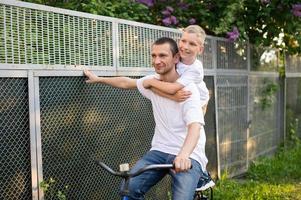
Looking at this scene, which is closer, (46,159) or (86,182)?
(46,159)

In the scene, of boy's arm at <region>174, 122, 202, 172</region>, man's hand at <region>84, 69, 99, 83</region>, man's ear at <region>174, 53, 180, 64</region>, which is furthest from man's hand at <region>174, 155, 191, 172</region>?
man's hand at <region>84, 69, 99, 83</region>

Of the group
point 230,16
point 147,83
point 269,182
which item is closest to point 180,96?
point 147,83

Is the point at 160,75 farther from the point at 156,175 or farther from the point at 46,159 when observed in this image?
the point at 46,159

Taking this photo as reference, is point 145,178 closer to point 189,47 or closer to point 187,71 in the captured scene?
point 187,71

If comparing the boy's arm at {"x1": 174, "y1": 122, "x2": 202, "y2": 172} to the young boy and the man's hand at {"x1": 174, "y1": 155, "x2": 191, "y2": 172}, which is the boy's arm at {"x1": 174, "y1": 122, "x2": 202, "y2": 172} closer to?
the man's hand at {"x1": 174, "y1": 155, "x2": 191, "y2": 172}

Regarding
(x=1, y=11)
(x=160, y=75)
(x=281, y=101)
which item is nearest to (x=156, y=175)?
(x=160, y=75)

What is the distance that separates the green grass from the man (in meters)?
3.03

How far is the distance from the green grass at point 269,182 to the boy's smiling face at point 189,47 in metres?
2.99

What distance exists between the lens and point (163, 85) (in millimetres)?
4059

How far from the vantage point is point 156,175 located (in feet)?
13.2

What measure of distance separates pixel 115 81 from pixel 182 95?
1.04 metres

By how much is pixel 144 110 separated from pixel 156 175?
6.50 feet

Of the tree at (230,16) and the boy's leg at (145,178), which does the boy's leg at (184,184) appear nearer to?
the boy's leg at (145,178)

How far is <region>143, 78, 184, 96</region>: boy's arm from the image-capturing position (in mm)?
3954
